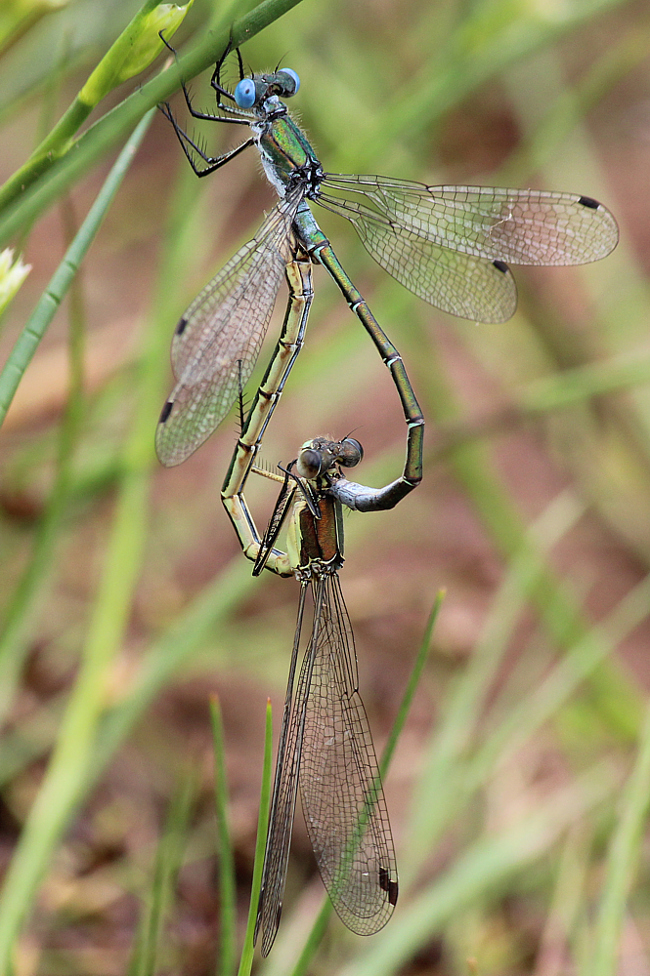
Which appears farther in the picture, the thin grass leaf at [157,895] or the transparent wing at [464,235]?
the transparent wing at [464,235]

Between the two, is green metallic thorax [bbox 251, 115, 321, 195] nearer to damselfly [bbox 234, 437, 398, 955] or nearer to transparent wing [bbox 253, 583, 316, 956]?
damselfly [bbox 234, 437, 398, 955]

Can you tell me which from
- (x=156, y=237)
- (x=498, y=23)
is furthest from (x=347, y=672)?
(x=156, y=237)

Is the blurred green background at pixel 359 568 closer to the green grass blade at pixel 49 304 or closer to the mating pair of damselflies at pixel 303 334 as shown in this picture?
the green grass blade at pixel 49 304

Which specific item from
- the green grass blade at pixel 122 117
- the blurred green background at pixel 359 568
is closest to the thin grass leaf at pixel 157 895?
the blurred green background at pixel 359 568

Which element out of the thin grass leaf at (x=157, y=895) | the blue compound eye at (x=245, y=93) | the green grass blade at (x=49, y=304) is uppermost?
the blue compound eye at (x=245, y=93)

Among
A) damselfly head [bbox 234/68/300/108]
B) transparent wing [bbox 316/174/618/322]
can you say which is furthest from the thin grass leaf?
damselfly head [bbox 234/68/300/108]

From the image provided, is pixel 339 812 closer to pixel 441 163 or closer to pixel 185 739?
pixel 185 739

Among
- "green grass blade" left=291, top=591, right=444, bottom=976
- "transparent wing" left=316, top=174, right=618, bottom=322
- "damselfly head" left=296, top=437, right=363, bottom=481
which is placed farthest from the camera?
"transparent wing" left=316, top=174, right=618, bottom=322

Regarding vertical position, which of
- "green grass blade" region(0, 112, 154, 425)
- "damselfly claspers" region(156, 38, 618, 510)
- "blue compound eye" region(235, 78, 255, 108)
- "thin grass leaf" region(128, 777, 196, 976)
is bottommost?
"thin grass leaf" region(128, 777, 196, 976)

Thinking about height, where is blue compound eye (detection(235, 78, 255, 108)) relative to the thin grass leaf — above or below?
above
